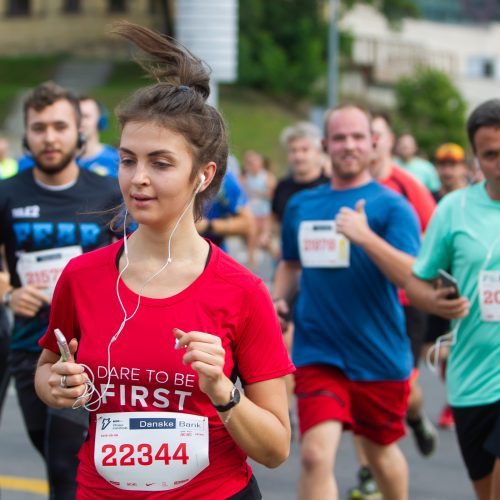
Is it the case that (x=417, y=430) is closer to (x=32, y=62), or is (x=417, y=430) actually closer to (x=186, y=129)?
(x=186, y=129)

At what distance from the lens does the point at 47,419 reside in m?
5.16

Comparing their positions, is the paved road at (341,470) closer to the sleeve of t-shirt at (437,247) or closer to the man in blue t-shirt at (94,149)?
the man in blue t-shirt at (94,149)

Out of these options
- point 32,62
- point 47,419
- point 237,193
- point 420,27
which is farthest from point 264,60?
point 47,419

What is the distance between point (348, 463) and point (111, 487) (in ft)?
14.8

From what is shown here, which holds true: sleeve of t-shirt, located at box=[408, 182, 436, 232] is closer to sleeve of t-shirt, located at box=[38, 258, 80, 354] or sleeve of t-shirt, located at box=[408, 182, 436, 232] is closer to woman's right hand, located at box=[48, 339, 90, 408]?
sleeve of t-shirt, located at box=[38, 258, 80, 354]

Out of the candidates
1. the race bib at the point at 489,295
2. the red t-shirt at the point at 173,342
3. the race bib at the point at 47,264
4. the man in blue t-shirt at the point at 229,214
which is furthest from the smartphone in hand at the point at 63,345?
the man in blue t-shirt at the point at 229,214

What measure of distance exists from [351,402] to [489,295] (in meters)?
1.27

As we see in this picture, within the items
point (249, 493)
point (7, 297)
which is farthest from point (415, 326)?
point (249, 493)

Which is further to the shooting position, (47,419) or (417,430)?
(417,430)

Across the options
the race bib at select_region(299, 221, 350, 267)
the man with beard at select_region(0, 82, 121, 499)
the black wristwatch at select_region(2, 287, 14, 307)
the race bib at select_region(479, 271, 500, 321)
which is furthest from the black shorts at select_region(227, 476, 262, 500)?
the race bib at select_region(299, 221, 350, 267)

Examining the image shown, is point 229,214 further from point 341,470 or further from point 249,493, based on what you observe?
point 249,493

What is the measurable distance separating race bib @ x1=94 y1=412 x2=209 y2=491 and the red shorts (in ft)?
7.80

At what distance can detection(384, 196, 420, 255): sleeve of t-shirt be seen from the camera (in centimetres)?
557

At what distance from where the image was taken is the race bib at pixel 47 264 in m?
5.25
